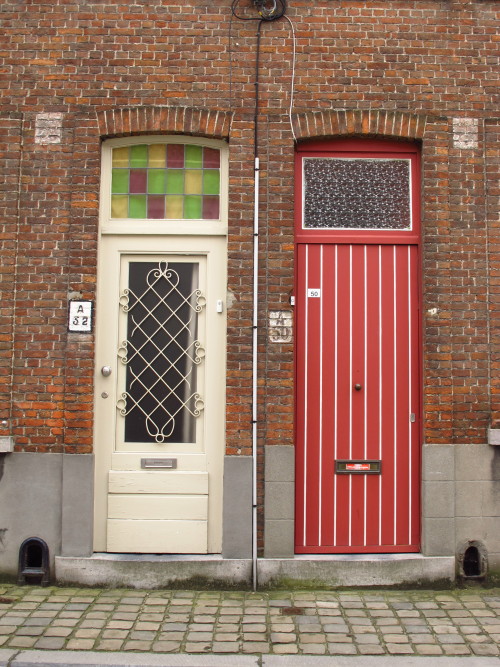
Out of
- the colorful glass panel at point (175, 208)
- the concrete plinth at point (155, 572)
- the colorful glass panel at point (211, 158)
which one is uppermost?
the colorful glass panel at point (211, 158)

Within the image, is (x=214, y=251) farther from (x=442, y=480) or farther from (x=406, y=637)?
(x=406, y=637)

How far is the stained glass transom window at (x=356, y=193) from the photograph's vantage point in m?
6.24

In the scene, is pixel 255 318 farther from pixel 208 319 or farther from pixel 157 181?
pixel 157 181

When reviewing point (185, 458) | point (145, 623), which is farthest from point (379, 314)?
point (145, 623)

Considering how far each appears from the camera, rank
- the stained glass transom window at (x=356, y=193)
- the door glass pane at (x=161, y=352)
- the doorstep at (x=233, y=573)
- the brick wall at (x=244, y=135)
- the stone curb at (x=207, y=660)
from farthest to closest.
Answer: the stained glass transom window at (x=356, y=193)
the door glass pane at (x=161, y=352)
the brick wall at (x=244, y=135)
the doorstep at (x=233, y=573)
the stone curb at (x=207, y=660)

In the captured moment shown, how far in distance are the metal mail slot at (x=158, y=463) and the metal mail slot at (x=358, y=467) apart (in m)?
1.52

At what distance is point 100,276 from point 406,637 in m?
4.01

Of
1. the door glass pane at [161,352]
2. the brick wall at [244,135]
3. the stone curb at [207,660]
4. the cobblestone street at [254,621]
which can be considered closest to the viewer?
the stone curb at [207,660]

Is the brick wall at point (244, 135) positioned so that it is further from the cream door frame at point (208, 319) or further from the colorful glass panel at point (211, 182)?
the colorful glass panel at point (211, 182)

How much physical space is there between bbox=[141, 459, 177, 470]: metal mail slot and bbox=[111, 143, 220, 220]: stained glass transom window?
2.30 m

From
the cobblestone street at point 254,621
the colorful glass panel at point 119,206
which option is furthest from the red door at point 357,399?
the colorful glass panel at point 119,206

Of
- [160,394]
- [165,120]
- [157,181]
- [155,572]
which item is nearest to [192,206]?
[157,181]

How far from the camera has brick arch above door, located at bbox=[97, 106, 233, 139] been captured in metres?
6.03

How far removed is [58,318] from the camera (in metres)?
5.99
